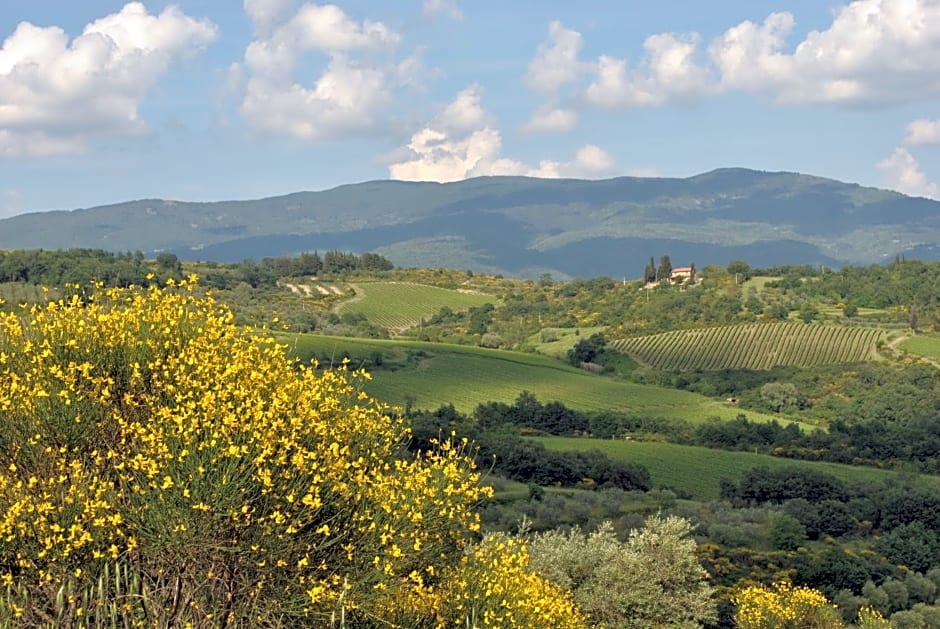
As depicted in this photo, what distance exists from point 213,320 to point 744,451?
10326 centimetres

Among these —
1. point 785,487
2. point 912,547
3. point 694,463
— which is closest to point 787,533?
point 912,547

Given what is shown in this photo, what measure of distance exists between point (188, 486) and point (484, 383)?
409 ft

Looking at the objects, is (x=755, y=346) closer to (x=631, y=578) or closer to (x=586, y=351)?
(x=586, y=351)

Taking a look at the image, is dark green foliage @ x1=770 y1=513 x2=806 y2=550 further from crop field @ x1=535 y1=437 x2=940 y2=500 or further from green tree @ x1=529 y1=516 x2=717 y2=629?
green tree @ x1=529 y1=516 x2=717 y2=629

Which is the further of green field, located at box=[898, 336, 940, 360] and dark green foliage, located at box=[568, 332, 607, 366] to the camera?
dark green foliage, located at box=[568, 332, 607, 366]

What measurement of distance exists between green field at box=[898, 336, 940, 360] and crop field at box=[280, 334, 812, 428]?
34732 millimetres

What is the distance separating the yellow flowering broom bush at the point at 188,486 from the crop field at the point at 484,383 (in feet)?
→ 342

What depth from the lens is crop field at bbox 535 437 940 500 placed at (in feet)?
318

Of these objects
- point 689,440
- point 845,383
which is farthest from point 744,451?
point 845,383

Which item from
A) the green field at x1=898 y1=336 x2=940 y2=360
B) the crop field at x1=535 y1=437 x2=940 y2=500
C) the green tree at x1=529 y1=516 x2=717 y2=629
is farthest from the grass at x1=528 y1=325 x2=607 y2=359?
the green tree at x1=529 y1=516 x2=717 y2=629

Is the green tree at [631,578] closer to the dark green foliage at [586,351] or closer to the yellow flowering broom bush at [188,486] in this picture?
the yellow flowering broom bush at [188,486]

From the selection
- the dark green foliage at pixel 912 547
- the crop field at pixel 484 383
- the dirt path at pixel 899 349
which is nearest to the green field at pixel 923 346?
the dirt path at pixel 899 349

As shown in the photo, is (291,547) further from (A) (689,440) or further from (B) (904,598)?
(A) (689,440)

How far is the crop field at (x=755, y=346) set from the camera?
160m
